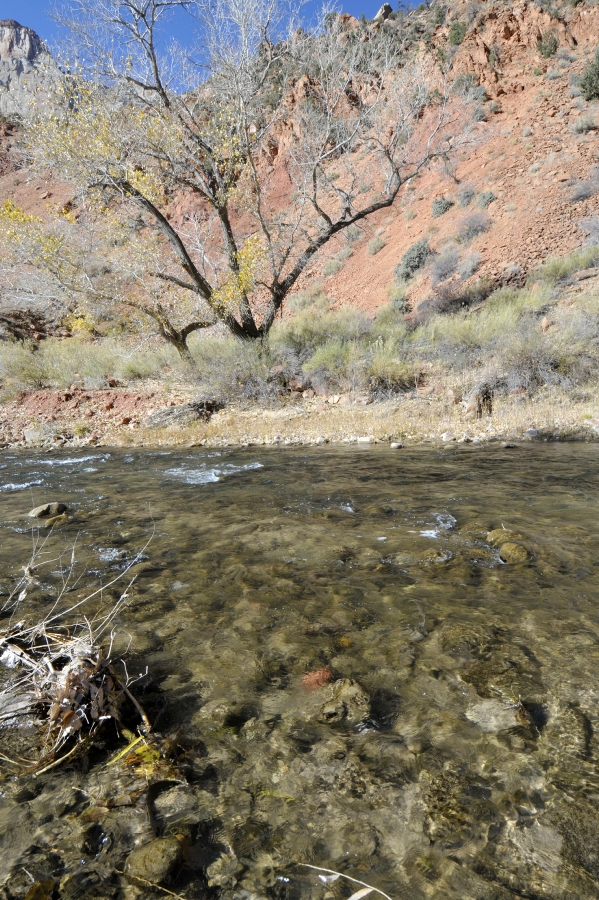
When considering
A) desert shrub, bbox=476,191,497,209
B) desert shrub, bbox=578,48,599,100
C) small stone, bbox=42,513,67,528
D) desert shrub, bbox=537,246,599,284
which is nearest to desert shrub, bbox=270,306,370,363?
desert shrub, bbox=537,246,599,284

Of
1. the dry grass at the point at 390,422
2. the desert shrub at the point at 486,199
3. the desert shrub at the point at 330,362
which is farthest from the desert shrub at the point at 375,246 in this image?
the dry grass at the point at 390,422

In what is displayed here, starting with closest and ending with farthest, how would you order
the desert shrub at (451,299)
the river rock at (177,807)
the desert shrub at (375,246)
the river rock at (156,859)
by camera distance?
the river rock at (156,859) → the river rock at (177,807) → the desert shrub at (451,299) → the desert shrub at (375,246)

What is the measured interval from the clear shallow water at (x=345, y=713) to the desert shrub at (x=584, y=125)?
68.9 feet

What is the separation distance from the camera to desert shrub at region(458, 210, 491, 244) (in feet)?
61.0

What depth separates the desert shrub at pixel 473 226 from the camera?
18578mm

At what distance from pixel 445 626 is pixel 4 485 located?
6.13 m

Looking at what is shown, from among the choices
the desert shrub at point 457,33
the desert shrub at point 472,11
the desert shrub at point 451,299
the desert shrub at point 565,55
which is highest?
the desert shrub at point 472,11

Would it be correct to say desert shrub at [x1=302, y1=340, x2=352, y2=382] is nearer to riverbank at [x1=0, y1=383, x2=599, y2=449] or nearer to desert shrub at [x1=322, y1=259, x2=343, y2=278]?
riverbank at [x1=0, y1=383, x2=599, y2=449]

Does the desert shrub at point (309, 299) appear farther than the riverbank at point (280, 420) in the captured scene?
Yes

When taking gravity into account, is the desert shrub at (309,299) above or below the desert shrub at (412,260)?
below

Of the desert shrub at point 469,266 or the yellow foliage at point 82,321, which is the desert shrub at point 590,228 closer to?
the desert shrub at point 469,266

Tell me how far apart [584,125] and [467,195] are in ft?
14.8

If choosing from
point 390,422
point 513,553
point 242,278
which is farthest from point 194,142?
point 513,553

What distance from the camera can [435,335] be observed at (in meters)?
12.3
